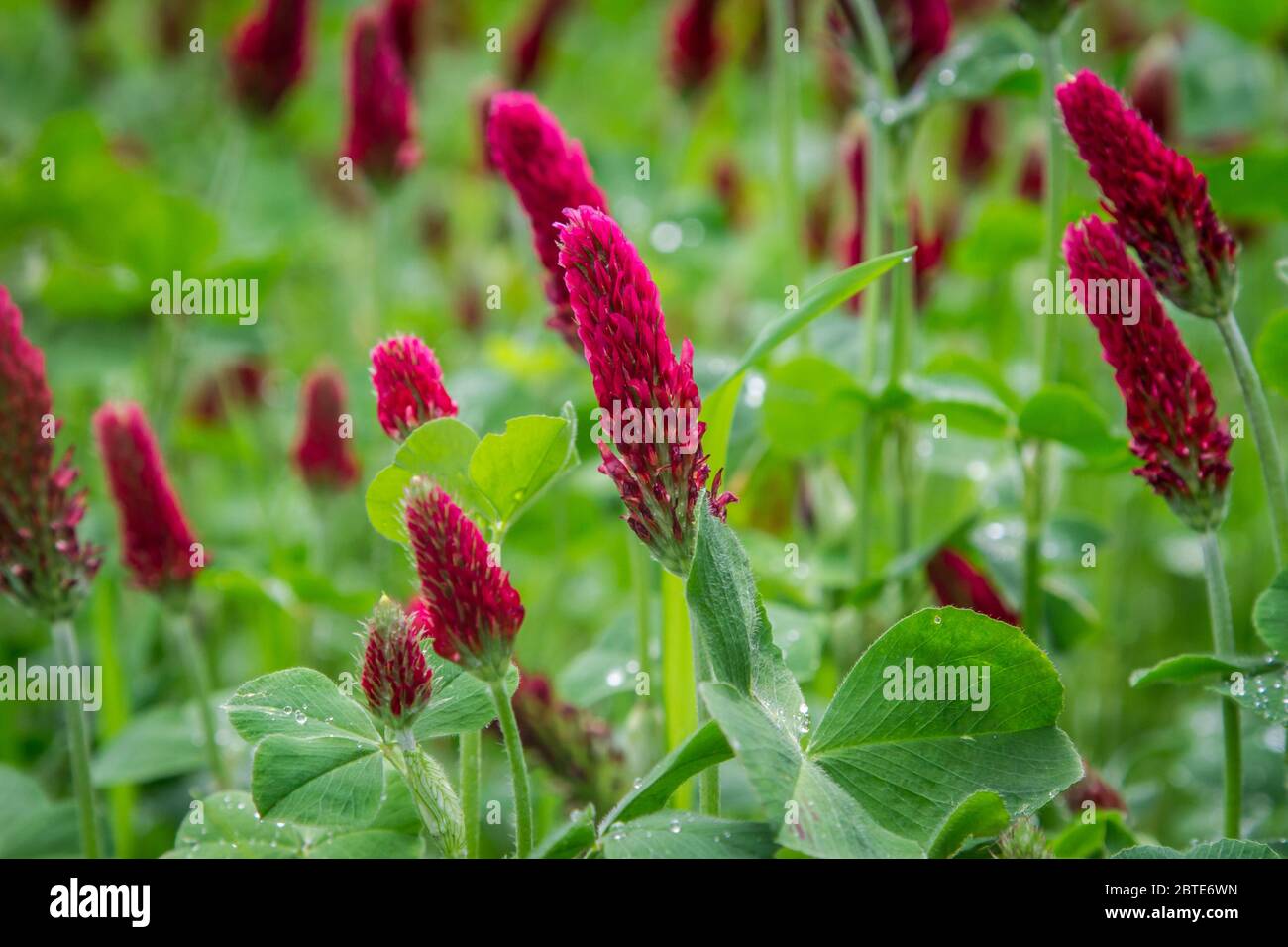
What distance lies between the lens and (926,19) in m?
1.14

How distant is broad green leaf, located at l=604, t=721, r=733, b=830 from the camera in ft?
2.21

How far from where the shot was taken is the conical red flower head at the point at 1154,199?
0.76 metres

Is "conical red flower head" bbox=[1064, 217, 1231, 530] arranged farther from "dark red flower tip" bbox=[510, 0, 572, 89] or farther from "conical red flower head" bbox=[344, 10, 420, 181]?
"dark red flower tip" bbox=[510, 0, 572, 89]

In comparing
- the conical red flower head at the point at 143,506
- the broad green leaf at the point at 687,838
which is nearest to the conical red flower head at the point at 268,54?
the conical red flower head at the point at 143,506

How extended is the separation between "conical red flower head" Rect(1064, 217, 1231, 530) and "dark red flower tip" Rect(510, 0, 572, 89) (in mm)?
1412

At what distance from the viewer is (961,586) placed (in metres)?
1.09

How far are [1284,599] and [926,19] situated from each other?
0.62 m

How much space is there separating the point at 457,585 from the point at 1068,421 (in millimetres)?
526

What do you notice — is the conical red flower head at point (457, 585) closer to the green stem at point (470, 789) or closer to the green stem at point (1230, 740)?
the green stem at point (470, 789)

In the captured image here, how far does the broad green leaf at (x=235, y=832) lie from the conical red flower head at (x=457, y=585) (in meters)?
0.20

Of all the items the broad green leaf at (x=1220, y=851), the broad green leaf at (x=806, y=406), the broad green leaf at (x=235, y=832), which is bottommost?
the broad green leaf at (x=1220, y=851)

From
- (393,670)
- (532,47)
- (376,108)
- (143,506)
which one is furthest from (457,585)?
(532,47)

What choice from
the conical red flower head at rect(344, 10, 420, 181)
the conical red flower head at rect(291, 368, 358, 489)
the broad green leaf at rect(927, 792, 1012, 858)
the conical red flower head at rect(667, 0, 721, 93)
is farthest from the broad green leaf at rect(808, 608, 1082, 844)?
the conical red flower head at rect(667, 0, 721, 93)
